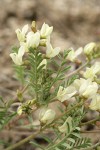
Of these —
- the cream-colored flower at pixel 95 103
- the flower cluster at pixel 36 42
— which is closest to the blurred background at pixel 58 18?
the flower cluster at pixel 36 42

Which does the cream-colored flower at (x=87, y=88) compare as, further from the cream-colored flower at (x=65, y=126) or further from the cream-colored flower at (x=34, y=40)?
the cream-colored flower at (x=34, y=40)

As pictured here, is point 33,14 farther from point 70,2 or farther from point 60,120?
point 60,120

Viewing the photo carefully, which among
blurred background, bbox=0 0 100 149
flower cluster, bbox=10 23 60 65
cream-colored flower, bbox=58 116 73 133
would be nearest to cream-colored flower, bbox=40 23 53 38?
flower cluster, bbox=10 23 60 65

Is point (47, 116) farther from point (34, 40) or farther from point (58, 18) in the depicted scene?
point (58, 18)

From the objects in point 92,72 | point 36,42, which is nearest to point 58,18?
point 92,72

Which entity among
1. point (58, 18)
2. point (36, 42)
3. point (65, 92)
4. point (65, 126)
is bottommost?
point (65, 126)
